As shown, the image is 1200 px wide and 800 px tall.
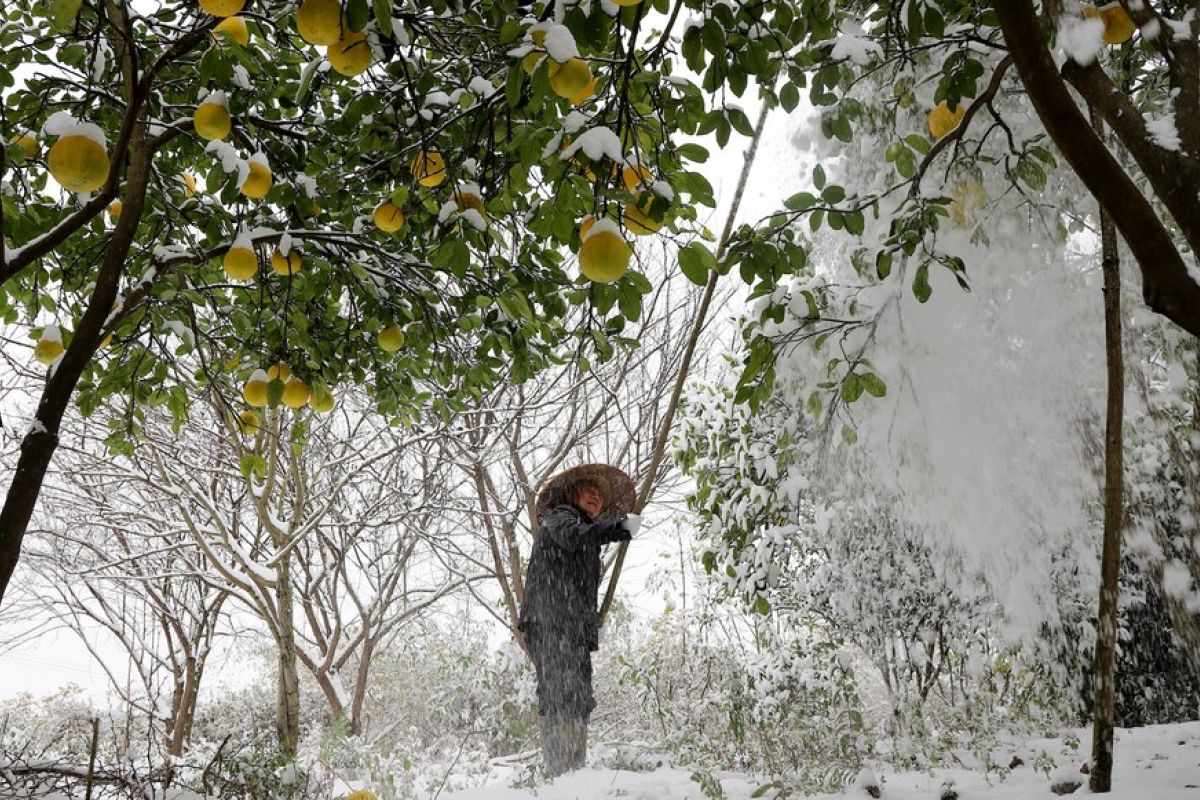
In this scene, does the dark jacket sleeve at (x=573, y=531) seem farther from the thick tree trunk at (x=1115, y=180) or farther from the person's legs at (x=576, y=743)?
the thick tree trunk at (x=1115, y=180)

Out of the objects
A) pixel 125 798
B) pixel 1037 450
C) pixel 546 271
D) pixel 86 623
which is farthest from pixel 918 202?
pixel 86 623

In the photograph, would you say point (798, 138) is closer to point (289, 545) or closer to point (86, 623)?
point (289, 545)

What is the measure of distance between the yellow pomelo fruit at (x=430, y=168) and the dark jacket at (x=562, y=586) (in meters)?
2.37

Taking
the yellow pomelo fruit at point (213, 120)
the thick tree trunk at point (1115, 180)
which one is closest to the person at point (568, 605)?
the yellow pomelo fruit at point (213, 120)

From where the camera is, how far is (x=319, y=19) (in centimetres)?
100

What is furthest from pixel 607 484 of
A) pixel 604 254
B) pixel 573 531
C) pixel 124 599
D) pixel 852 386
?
pixel 124 599

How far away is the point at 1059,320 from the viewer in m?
2.40

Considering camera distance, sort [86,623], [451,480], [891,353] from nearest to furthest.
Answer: [891,353] → [451,480] → [86,623]

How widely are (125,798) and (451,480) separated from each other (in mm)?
5298

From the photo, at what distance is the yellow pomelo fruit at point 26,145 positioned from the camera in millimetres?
1728

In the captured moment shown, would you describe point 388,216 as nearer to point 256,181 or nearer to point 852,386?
point 256,181

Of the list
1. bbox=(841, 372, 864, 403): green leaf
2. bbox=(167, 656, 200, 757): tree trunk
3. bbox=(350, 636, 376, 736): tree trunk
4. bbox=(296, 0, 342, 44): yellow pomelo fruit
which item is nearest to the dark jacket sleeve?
bbox=(841, 372, 864, 403): green leaf

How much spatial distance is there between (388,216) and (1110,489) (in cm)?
181

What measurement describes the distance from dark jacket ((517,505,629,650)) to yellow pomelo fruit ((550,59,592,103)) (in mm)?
2890
